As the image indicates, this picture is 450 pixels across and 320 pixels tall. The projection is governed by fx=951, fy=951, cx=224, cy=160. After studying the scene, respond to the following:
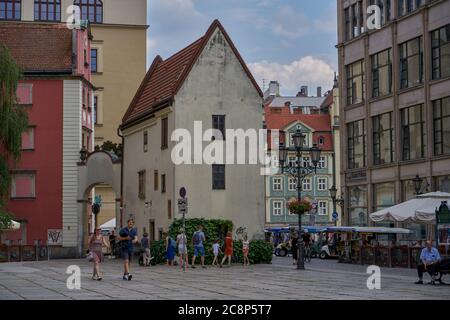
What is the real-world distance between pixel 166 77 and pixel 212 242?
1203 cm

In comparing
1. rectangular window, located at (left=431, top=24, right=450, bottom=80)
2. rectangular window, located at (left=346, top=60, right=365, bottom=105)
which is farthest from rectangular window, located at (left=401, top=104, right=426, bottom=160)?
rectangular window, located at (left=346, top=60, right=365, bottom=105)

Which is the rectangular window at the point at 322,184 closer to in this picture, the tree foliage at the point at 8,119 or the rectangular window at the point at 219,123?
the tree foliage at the point at 8,119

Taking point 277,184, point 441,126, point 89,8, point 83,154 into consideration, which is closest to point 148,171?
point 83,154

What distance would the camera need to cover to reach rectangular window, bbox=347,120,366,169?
72.9m

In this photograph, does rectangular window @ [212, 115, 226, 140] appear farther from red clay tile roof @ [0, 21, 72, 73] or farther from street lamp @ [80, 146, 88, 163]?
red clay tile roof @ [0, 21, 72, 73]

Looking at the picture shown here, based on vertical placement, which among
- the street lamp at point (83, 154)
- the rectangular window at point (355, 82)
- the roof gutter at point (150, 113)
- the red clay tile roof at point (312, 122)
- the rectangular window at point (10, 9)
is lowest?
the street lamp at point (83, 154)

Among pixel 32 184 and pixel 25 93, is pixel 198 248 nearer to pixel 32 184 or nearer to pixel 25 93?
pixel 32 184

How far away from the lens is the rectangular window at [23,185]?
63500mm

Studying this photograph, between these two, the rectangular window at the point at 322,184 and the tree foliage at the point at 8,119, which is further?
the rectangular window at the point at 322,184

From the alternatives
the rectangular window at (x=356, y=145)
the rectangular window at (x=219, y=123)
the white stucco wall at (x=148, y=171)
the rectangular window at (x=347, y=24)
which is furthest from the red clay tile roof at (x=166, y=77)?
the rectangular window at (x=347, y=24)

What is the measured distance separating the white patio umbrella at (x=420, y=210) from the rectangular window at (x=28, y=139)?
2833 centimetres

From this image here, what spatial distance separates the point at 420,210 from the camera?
42.1 m

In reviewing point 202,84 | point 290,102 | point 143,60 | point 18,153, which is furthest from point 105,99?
point 290,102

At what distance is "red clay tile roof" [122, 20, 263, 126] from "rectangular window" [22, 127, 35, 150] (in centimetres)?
759
